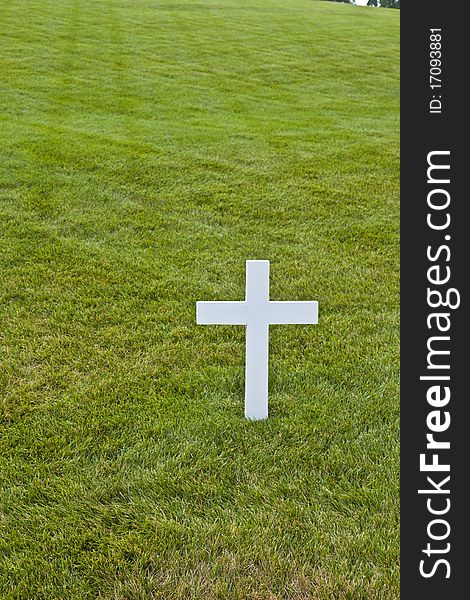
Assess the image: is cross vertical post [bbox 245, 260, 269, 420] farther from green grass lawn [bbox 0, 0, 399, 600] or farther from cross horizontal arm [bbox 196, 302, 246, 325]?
green grass lawn [bbox 0, 0, 399, 600]

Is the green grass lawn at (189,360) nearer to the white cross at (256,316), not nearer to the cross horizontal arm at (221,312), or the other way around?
the white cross at (256,316)

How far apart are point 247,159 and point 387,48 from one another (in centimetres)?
1459

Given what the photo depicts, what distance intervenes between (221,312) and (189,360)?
811mm

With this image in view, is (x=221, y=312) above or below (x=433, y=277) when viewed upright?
below

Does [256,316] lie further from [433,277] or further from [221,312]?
[433,277]

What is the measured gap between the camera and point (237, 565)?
2.30 m

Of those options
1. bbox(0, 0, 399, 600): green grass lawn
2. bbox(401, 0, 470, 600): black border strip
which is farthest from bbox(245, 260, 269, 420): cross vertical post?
bbox(401, 0, 470, 600): black border strip

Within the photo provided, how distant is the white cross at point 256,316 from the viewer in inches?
122

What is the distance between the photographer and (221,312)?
10.3 feet

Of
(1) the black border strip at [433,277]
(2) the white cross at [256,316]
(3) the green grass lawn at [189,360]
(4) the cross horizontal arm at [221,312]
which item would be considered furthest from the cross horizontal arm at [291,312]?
(1) the black border strip at [433,277]

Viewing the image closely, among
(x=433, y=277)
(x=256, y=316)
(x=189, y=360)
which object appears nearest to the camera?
(x=433, y=277)

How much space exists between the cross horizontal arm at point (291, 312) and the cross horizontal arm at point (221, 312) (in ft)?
0.50

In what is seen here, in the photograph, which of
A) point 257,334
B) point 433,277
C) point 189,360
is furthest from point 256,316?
point 433,277

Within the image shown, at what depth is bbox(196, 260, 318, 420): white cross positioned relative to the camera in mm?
3102
